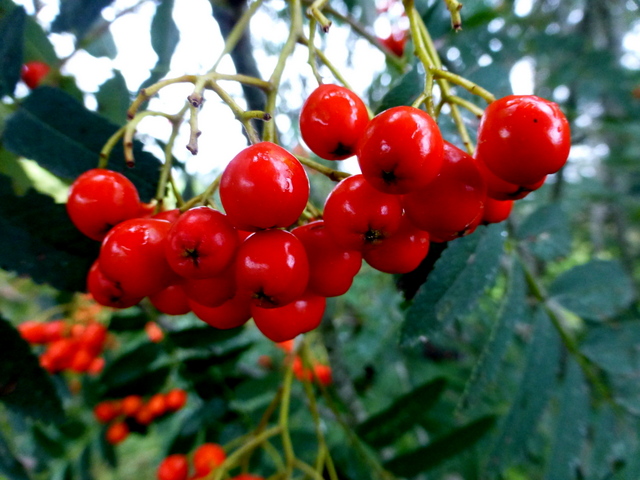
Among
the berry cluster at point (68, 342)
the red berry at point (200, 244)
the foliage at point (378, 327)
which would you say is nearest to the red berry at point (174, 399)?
the foliage at point (378, 327)

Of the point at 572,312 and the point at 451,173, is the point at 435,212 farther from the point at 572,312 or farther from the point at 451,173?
the point at 572,312

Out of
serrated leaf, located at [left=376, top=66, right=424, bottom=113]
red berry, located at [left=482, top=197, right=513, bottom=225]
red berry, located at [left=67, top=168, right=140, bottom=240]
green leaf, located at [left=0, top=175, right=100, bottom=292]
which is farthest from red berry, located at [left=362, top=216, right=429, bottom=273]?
green leaf, located at [left=0, top=175, right=100, bottom=292]

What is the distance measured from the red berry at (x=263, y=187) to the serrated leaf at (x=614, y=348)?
3.07 ft

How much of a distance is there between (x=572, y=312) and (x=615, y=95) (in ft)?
3.99

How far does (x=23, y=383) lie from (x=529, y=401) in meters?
1.06

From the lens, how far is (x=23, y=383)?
0.87 metres

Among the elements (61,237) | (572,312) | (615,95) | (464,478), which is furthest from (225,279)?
(615,95)

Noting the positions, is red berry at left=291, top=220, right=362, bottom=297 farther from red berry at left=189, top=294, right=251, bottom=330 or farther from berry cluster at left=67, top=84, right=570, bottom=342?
red berry at left=189, top=294, right=251, bottom=330

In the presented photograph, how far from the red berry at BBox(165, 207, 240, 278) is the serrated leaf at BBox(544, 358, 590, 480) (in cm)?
90

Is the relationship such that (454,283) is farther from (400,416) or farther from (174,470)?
(174,470)

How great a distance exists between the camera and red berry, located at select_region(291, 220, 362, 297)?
63 centimetres

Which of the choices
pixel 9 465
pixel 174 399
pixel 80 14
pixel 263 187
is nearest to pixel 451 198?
pixel 263 187

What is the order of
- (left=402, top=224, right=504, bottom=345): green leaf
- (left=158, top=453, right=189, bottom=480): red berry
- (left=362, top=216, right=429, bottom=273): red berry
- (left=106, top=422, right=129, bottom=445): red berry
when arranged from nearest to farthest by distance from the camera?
1. (left=362, top=216, right=429, bottom=273): red berry
2. (left=402, top=224, right=504, bottom=345): green leaf
3. (left=158, top=453, right=189, bottom=480): red berry
4. (left=106, top=422, right=129, bottom=445): red berry

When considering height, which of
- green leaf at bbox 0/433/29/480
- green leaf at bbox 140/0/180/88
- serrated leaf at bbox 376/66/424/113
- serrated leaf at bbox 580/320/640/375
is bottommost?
green leaf at bbox 0/433/29/480
